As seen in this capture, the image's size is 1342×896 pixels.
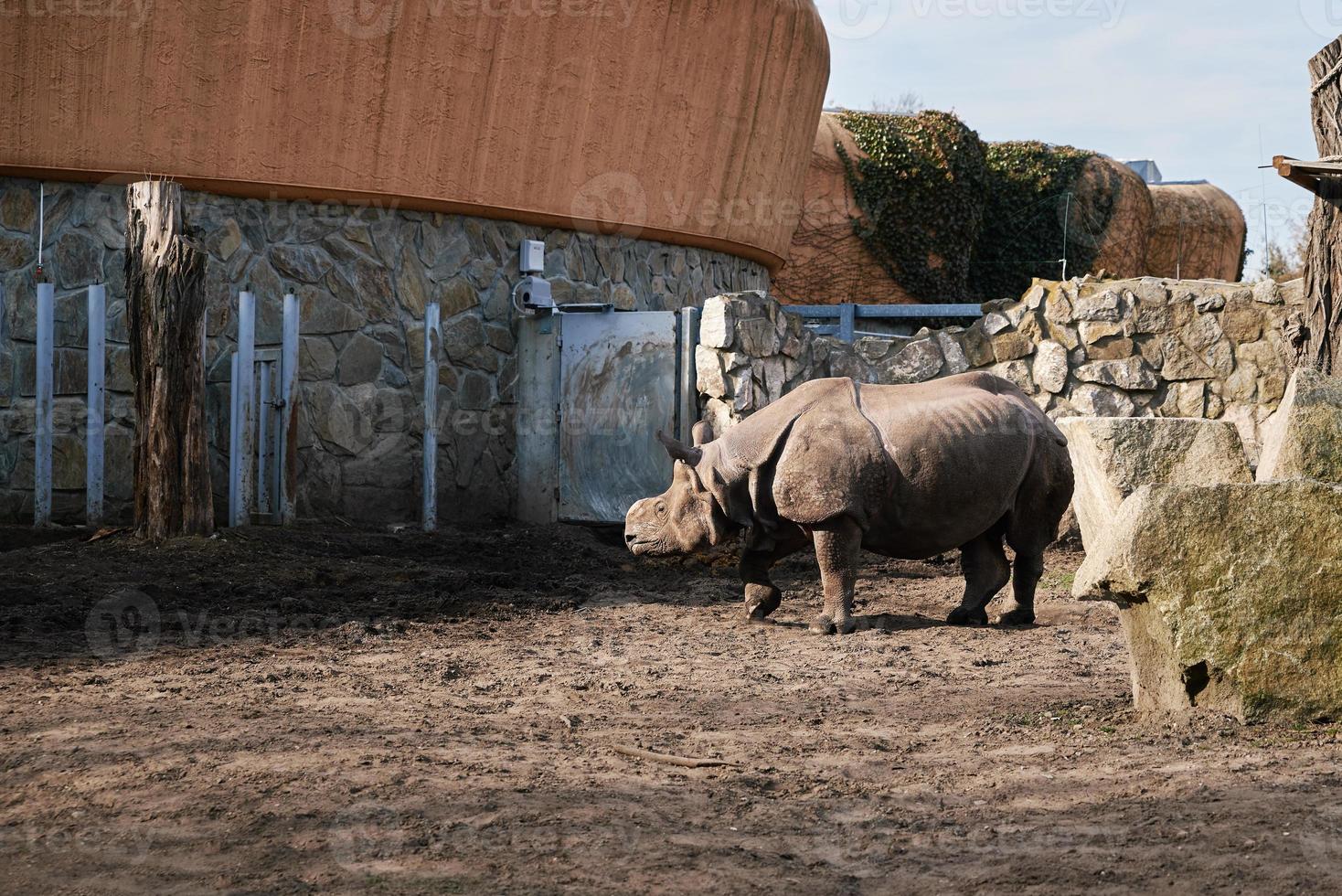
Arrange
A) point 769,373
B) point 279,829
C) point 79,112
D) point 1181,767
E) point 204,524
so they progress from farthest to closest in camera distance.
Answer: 1. point 769,373
2. point 79,112
3. point 204,524
4. point 1181,767
5. point 279,829

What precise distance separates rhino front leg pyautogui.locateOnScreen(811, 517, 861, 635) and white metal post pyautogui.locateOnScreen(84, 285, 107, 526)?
511 cm

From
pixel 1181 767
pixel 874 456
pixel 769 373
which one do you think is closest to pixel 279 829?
pixel 1181 767

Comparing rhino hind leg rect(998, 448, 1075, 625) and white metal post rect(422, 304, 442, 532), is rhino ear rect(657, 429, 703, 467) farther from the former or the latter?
white metal post rect(422, 304, 442, 532)

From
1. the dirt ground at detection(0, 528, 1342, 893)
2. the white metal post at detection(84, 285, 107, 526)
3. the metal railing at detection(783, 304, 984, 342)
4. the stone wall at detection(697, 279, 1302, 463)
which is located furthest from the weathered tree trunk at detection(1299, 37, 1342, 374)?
the white metal post at detection(84, 285, 107, 526)

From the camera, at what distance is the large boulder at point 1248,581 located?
4723mm

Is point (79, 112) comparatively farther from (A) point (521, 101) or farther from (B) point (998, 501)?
(B) point (998, 501)

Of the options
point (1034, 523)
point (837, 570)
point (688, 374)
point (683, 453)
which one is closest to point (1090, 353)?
point (688, 374)

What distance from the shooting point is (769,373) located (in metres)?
11.2

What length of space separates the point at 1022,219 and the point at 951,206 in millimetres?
1961

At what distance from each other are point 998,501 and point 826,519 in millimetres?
922

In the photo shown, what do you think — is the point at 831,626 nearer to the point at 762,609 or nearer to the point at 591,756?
the point at 762,609

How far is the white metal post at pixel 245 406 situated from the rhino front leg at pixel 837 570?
4595 millimetres

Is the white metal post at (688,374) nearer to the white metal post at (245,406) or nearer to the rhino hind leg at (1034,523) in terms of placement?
the white metal post at (245,406)

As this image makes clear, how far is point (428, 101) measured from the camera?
11406 mm
